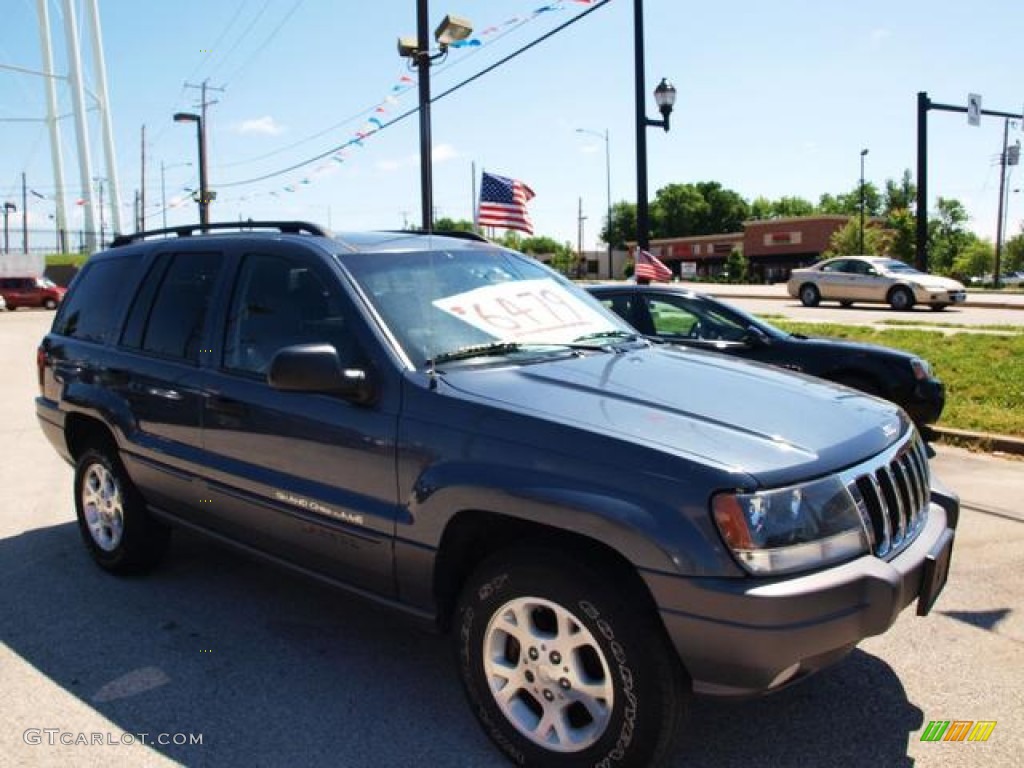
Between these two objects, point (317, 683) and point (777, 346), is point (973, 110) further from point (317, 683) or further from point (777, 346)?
point (317, 683)

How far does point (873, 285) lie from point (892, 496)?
22.0 m

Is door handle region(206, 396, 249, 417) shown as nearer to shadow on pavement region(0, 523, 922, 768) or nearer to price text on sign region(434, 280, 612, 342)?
shadow on pavement region(0, 523, 922, 768)

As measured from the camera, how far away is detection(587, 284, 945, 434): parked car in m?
7.29

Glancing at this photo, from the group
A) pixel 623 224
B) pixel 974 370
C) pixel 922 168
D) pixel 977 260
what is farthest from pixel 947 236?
pixel 974 370

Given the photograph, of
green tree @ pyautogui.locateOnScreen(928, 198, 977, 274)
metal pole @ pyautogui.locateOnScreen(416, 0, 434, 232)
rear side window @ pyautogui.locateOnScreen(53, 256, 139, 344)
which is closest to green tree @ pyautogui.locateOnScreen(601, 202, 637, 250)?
green tree @ pyautogui.locateOnScreen(928, 198, 977, 274)

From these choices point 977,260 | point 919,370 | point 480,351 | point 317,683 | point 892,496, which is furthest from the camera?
point 977,260

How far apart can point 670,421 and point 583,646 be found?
745mm

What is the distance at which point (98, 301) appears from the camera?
4867 mm

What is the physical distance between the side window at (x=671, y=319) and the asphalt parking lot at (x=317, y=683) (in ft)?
11.3

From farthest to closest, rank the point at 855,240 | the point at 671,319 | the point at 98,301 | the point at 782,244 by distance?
1. the point at 782,244
2. the point at 855,240
3. the point at 671,319
4. the point at 98,301

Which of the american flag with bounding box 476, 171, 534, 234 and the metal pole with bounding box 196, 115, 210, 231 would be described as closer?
the american flag with bounding box 476, 171, 534, 234

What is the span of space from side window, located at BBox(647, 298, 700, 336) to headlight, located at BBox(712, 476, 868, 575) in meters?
5.35

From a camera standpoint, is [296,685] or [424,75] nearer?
[296,685]

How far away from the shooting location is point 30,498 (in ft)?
20.7
